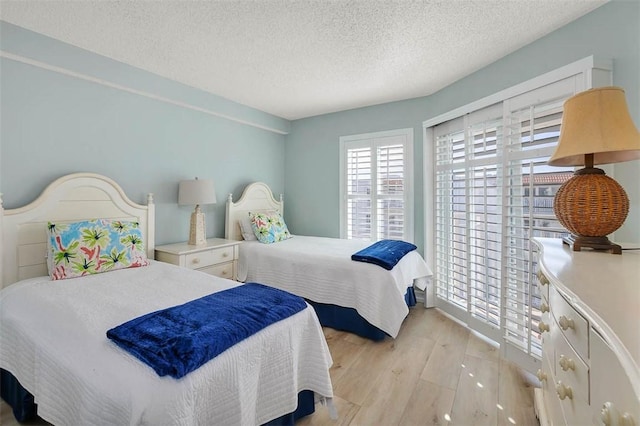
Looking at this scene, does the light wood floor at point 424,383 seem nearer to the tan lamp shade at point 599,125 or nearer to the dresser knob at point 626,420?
the dresser knob at point 626,420

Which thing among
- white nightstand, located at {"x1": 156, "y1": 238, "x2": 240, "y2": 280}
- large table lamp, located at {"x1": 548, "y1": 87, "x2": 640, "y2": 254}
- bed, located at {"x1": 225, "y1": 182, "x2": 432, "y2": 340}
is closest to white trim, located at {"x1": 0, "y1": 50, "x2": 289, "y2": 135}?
bed, located at {"x1": 225, "y1": 182, "x2": 432, "y2": 340}

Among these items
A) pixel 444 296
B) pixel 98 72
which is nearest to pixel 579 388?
pixel 444 296

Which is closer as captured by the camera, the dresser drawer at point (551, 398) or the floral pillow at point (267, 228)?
the dresser drawer at point (551, 398)

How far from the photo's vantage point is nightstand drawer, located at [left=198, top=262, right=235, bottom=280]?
113 inches

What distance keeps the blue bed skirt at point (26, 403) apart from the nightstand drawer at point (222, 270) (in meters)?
1.39

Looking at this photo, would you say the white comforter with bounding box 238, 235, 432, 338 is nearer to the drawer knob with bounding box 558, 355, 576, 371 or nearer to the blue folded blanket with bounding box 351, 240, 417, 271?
the blue folded blanket with bounding box 351, 240, 417, 271

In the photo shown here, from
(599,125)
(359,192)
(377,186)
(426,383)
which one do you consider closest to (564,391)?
(599,125)

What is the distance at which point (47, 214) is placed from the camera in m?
2.14

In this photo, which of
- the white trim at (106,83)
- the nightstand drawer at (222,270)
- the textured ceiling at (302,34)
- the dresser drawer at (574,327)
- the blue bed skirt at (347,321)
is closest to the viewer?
the dresser drawer at (574,327)

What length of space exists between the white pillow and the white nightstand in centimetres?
36

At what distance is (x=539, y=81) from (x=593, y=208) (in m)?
1.28

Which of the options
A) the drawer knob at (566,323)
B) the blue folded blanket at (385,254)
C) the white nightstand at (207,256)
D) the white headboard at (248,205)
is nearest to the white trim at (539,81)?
the blue folded blanket at (385,254)

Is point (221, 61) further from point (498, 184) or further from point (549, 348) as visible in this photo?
point (549, 348)

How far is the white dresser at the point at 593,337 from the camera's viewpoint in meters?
0.51
